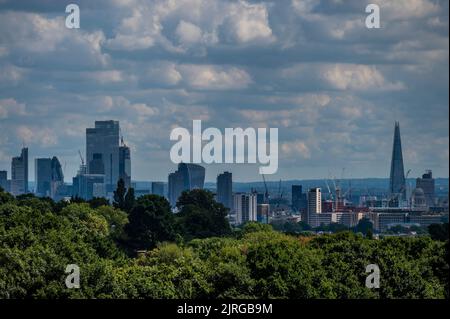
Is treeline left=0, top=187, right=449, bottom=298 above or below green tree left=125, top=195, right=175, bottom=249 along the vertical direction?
below

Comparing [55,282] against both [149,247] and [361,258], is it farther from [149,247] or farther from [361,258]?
[149,247]

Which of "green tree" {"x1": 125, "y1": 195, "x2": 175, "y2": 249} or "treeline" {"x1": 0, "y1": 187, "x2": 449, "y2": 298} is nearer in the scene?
"treeline" {"x1": 0, "y1": 187, "x2": 449, "y2": 298}

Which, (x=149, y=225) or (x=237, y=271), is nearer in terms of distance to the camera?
(x=237, y=271)

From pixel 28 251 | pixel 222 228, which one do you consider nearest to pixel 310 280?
pixel 28 251

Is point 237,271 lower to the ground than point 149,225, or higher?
lower

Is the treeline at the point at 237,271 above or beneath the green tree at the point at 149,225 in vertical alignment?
beneath

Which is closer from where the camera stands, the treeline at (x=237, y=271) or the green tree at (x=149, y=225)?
the treeline at (x=237, y=271)
